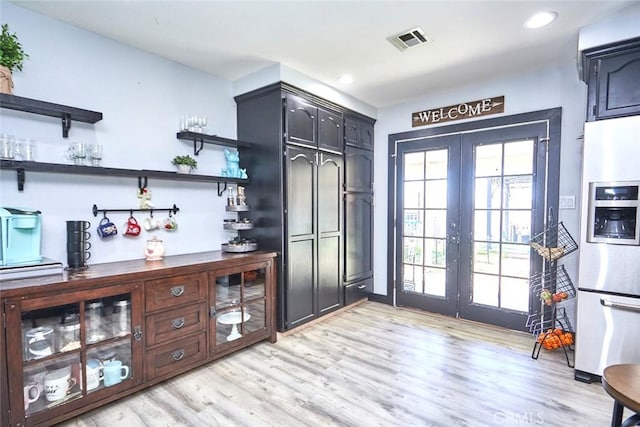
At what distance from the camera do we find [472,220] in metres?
3.47

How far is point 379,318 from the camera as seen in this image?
3631mm

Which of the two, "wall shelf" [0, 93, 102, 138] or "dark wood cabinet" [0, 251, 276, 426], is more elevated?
"wall shelf" [0, 93, 102, 138]

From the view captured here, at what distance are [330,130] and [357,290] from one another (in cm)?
203

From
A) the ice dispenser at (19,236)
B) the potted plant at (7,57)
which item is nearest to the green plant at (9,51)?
the potted plant at (7,57)

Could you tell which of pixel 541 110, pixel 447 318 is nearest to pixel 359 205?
pixel 447 318

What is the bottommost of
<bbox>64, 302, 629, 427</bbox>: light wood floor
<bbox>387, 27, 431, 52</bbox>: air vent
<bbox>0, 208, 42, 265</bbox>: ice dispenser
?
<bbox>64, 302, 629, 427</bbox>: light wood floor

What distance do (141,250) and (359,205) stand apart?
248 centimetres

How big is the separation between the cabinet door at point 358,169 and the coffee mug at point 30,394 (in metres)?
3.09

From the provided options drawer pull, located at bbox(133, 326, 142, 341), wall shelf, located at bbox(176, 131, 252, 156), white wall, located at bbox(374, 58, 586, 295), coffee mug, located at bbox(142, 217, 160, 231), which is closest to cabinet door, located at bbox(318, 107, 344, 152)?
wall shelf, located at bbox(176, 131, 252, 156)

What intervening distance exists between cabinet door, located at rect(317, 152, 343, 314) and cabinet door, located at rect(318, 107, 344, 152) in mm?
112

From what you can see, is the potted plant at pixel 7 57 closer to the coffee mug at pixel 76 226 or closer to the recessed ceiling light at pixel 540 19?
the coffee mug at pixel 76 226

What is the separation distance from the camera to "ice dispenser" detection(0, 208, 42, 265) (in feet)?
5.97

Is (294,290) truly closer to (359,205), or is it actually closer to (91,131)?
(359,205)

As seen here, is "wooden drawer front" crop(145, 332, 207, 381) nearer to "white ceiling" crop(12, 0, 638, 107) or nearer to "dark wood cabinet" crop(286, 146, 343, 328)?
"dark wood cabinet" crop(286, 146, 343, 328)
